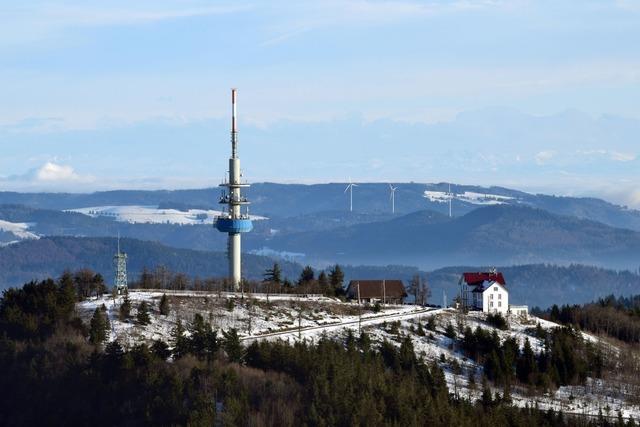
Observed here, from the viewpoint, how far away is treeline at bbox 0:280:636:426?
10856cm

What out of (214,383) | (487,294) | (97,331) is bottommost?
(214,383)

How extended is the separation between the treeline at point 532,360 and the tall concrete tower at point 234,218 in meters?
37.1

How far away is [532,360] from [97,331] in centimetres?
4485

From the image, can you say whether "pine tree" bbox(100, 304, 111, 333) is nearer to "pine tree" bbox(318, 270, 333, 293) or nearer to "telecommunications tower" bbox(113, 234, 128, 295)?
"telecommunications tower" bbox(113, 234, 128, 295)

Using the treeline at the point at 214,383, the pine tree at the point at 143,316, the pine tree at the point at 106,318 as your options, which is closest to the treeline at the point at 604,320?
the treeline at the point at 214,383

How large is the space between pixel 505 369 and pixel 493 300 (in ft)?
82.2

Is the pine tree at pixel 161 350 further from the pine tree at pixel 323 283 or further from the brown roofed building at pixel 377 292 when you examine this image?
the brown roofed building at pixel 377 292

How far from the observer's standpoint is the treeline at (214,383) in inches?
4274

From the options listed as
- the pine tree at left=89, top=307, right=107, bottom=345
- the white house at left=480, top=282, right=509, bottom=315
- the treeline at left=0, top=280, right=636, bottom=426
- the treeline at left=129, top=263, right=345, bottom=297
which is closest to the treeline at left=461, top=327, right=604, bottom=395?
the treeline at left=0, top=280, right=636, bottom=426

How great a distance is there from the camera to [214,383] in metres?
113

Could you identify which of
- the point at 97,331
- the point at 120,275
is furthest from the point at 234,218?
the point at 97,331

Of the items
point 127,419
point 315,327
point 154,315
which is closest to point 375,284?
point 315,327

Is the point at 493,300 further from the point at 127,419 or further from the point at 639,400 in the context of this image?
the point at 127,419

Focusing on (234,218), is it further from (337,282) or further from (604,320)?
(604,320)
